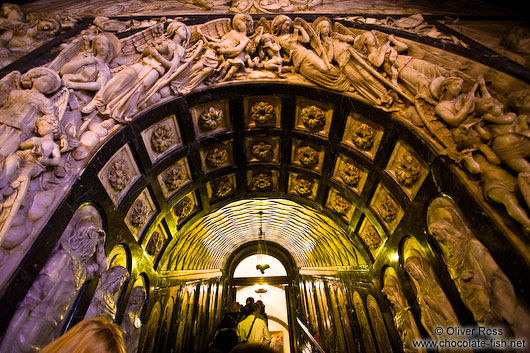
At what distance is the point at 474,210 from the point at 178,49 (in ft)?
16.9

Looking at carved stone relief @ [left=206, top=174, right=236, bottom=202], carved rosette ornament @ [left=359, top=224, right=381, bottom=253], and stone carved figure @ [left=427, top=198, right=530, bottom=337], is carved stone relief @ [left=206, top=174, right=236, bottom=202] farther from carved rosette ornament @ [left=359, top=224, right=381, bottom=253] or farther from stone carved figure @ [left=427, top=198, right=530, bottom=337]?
stone carved figure @ [left=427, top=198, right=530, bottom=337]

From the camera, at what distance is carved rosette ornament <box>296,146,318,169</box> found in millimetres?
5684

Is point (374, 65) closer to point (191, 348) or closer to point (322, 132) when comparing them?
point (322, 132)

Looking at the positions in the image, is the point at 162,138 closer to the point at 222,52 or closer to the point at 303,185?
the point at 222,52

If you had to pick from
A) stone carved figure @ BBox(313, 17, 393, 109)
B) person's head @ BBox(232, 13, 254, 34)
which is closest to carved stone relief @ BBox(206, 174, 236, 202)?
person's head @ BBox(232, 13, 254, 34)

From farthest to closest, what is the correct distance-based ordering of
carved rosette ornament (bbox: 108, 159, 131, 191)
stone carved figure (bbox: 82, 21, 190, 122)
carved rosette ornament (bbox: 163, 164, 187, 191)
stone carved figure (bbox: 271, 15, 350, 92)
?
1. carved rosette ornament (bbox: 163, 164, 187, 191)
2. stone carved figure (bbox: 271, 15, 350, 92)
3. carved rosette ornament (bbox: 108, 159, 131, 191)
4. stone carved figure (bbox: 82, 21, 190, 122)

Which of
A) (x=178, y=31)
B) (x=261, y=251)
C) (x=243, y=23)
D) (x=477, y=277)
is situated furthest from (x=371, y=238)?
(x=261, y=251)

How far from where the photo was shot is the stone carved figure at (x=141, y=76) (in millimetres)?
3666

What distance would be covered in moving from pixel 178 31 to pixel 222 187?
354cm

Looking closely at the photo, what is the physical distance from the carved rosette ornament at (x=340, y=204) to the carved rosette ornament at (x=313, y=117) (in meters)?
1.92

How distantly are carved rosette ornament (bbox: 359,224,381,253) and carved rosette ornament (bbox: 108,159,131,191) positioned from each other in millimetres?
5206

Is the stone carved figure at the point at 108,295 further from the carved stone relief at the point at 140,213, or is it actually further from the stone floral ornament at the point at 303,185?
the stone floral ornament at the point at 303,185

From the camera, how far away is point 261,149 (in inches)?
232

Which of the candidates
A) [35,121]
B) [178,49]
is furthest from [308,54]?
[35,121]
